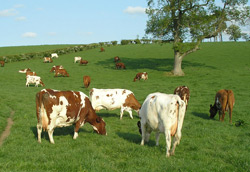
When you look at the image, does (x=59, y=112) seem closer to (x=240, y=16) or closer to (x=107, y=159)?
(x=107, y=159)

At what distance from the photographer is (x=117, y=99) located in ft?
46.6

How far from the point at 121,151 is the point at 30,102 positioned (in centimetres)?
1256

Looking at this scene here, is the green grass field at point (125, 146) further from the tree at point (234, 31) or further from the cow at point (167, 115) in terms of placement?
the tree at point (234, 31)

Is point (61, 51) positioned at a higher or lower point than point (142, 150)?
higher

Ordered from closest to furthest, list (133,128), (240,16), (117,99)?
(133,128) → (117,99) → (240,16)

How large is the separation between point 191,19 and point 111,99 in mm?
23340

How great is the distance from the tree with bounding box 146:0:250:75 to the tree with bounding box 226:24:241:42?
0.81 m

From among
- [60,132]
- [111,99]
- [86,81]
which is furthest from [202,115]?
[86,81]

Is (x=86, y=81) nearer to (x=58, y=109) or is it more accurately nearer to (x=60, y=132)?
(x=60, y=132)

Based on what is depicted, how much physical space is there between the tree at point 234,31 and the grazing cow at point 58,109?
94.9 ft

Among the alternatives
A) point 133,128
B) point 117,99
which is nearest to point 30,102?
point 117,99

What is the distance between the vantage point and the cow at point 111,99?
1398cm

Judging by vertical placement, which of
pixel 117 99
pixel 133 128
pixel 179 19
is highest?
pixel 179 19

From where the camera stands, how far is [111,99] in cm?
1411
